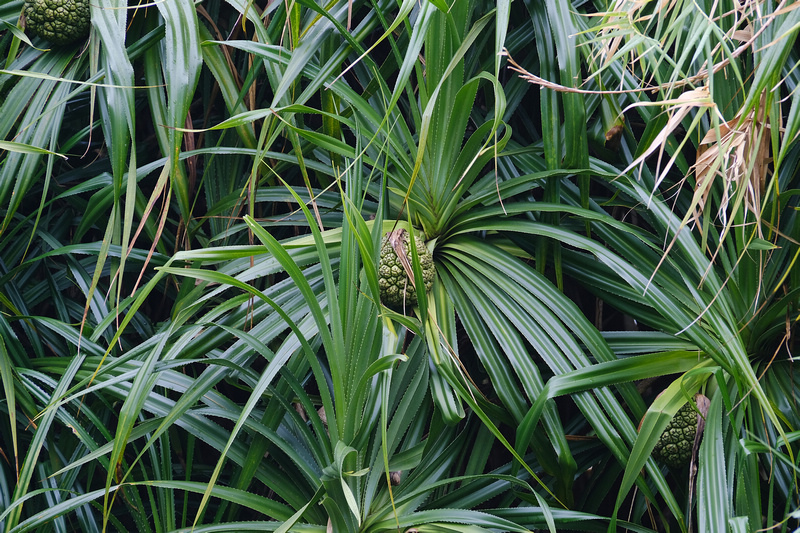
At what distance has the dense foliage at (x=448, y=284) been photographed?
0.75 metres

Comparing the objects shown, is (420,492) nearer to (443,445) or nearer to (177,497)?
(443,445)

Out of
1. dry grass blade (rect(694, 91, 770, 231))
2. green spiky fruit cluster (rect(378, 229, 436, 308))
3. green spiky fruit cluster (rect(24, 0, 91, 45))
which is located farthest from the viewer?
green spiky fruit cluster (rect(24, 0, 91, 45))

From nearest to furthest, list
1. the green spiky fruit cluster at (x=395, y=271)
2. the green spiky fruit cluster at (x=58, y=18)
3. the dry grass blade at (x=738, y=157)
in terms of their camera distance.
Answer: the dry grass blade at (x=738, y=157) → the green spiky fruit cluster at (x=395, y=271) → the green spiky fruit cluster at (x=58, y=18)

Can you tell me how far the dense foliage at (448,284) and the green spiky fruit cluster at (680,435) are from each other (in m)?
0.03

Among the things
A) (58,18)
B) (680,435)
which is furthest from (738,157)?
(58,18)

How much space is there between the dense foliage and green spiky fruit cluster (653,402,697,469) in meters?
0.03

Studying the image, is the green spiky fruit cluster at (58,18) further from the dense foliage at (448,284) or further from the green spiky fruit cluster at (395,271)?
the green spiky fruit cluster at (395,271)

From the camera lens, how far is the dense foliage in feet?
2.47

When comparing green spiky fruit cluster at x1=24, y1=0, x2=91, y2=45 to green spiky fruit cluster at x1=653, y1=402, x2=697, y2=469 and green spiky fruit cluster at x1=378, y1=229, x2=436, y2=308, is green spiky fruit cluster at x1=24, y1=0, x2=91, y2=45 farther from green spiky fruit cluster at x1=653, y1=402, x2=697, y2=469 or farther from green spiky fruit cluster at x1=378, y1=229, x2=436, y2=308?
green spiky fruit cluster at x1=653, y1=402, x2=697, y2=469

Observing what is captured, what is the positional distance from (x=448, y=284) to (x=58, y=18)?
0.77 m

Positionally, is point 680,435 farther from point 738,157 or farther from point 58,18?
point 58,18

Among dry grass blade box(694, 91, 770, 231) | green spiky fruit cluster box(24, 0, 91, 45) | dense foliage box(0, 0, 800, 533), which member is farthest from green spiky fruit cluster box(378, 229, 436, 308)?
green spiky fruit cluster box(24, 0, 91, 45)

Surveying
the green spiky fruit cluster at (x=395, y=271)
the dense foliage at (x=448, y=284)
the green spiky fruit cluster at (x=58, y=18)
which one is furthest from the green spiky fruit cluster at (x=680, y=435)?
the green spiky fruit cluster at (x=58, y=18)

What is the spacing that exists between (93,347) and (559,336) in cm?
73
